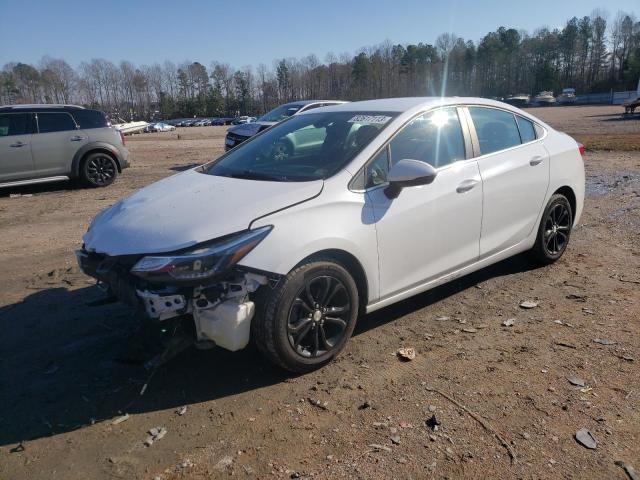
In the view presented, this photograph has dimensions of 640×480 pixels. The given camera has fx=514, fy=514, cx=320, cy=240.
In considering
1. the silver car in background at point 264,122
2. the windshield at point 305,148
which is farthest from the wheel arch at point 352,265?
the silver car in background at point 264,122

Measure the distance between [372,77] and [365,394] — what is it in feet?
426

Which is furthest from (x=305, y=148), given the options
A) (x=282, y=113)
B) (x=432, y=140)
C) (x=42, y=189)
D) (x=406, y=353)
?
(x=282, y=113)

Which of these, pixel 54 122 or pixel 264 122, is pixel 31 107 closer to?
pixel 54 122

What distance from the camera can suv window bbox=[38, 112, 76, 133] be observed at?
10.4 metres

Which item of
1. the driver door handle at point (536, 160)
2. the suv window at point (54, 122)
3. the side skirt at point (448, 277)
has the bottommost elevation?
the side skirt at point (448, 277)

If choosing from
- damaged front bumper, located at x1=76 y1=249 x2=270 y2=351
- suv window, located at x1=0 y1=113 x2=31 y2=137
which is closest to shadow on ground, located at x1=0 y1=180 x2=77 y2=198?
suv window, located at x1=0 y1=113 x2=31 y2=137

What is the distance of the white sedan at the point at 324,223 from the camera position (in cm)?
303

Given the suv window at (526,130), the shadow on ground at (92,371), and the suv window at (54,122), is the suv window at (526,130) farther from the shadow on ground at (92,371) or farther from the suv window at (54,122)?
the suv window at (54,122)

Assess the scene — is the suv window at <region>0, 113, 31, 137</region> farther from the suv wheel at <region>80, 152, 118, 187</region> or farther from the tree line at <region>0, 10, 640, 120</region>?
the tree line at <region>0, 10, 640, 120</region>

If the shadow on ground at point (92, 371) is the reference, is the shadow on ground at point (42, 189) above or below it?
above

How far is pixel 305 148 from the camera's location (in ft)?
13.6

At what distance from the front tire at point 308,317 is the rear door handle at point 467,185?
1.27 metres

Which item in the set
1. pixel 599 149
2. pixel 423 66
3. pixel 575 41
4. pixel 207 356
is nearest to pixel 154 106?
pixel 423 66

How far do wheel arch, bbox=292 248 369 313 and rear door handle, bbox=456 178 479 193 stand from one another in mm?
1142
